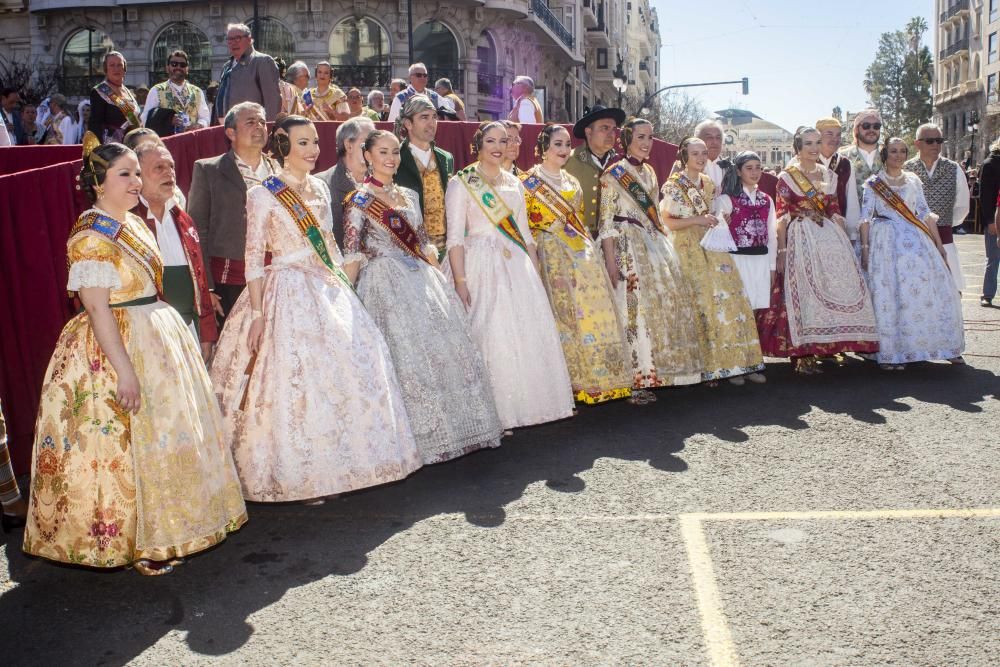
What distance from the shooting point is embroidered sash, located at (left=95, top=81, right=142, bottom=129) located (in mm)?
8797

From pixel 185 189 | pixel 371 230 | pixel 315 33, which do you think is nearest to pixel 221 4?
pixel 315 33

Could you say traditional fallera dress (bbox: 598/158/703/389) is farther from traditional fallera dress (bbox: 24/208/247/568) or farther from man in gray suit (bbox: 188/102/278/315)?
traditional fallera dress (bbox: 24/208/247/568)

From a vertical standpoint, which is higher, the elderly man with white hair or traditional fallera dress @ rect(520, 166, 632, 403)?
the elderly man with white hair

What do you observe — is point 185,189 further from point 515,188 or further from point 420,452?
point 420,452

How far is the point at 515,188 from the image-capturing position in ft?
21.0

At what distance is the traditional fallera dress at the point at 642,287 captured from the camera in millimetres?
6996

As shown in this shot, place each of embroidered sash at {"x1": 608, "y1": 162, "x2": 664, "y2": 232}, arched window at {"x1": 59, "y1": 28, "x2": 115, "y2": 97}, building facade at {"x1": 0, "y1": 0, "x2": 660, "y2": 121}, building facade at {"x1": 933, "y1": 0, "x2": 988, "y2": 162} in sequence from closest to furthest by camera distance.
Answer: embroidered sash at {"x1": 608, "y1": 162, "x2": 664, "y2": 232}, building facade at {"x1": 0, "y1": 0, "x2": 660, "y2": 121}, arched window at {"x1": 59, "y1": 28, "x2": 115, "y2": 97}, building facade at {"x1": 933, "y1": 0, "x2": 988, "y2": 162}

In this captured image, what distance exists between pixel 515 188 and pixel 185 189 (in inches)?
100

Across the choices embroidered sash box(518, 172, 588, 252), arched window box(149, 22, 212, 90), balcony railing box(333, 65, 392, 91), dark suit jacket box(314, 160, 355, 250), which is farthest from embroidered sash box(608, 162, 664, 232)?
arched window box(149, 22, 212, 90)

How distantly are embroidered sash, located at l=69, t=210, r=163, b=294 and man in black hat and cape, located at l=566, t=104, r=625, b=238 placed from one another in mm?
3692

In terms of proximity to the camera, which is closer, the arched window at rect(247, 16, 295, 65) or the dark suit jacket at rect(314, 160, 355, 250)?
the dark suit jacket at rect(314, 160, 355, 250)

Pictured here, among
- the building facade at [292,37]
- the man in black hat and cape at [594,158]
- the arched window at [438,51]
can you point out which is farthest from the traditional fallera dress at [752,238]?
the arched window at [438,51]

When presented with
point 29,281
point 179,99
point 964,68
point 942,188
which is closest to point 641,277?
point 942,188

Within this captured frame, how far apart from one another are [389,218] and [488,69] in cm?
3177
